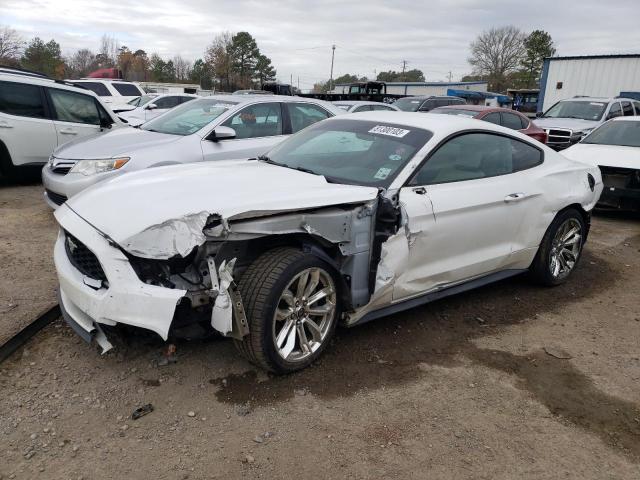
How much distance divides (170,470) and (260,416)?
58cm

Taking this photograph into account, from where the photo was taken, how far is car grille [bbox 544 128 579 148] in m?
12.2

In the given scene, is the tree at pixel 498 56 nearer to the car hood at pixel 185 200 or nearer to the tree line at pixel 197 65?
the tree line at pixel 197 65

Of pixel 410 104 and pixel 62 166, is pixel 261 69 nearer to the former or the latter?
pixel 410 104

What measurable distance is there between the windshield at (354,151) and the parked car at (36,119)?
4.93m

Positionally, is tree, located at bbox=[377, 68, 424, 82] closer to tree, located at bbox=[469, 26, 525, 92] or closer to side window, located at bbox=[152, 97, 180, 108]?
tree, located at bbox=[469, 26, 525, 92]

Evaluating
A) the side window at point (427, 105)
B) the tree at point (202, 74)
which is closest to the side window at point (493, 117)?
the side window at point (427, 105)

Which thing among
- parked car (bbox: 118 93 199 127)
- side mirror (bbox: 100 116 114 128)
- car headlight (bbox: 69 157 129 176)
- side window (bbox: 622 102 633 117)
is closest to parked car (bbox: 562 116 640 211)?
side window (bbox: 622 102 633 117)

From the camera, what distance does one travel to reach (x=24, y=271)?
463cm

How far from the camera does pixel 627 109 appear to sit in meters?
14.1

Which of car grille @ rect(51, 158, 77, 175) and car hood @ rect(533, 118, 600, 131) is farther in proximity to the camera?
car hood @ rect(533, 118, 600, 131)

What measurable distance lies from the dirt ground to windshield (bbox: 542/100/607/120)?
35.4 feet

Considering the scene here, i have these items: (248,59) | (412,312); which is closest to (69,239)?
(412,312)

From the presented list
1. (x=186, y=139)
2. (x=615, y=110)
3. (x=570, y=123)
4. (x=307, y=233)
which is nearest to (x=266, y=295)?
(x=307, y=233)

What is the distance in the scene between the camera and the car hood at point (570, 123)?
12469 mm
